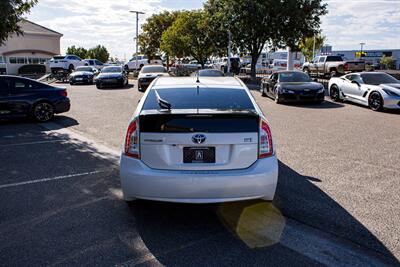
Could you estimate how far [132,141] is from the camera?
4207 millimetres

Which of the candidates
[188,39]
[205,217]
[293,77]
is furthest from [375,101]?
[188,39]

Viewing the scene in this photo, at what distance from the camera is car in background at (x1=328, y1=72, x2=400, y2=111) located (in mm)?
13227

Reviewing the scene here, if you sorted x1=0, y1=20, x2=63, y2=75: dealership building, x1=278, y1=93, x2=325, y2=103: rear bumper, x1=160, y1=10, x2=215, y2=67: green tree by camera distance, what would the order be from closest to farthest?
x1=278, y1=93, x2=325, y2=103: rear bumper → x1=160, y1=10, x2=215, y2=67: green tree → x1=0, y1=20, x2=63, y2=75: dealership building

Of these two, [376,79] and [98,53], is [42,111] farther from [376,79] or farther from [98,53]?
[98,53]

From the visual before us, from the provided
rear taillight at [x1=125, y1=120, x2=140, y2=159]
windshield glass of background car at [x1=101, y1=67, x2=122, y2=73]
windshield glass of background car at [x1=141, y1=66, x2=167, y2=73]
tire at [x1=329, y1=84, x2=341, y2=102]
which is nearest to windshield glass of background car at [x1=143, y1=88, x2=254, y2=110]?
rear taillight at [x1=125, y1=120, x2=140, y2=159]

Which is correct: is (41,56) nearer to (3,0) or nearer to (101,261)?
(3,0)

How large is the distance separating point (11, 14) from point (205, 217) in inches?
445

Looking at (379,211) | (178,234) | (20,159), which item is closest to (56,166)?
(20,159)

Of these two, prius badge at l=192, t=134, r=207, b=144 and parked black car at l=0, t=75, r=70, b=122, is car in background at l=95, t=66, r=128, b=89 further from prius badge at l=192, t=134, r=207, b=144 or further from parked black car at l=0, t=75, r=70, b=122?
prius badge at l=192, t=134, r=207, b=144

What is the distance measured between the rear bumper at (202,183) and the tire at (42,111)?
862cm

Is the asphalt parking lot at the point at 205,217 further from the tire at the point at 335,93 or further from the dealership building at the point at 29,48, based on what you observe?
the dealership building at the point at 29,48

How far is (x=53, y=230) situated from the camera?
4.08m

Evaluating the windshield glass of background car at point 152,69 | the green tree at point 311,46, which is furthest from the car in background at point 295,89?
the green tree at point 311,46

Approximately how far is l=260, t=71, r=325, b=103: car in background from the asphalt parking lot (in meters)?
7.50
